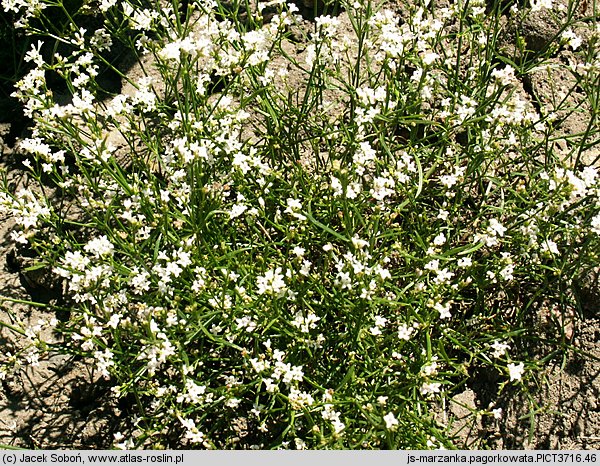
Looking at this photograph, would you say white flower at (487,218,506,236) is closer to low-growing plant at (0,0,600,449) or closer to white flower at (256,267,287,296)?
low-growing plant at (0,0,600,449)

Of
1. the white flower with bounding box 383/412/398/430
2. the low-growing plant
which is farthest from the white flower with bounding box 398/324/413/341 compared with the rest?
the white flower with bounding box 383/412/398/430

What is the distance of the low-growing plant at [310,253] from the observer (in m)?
2.78

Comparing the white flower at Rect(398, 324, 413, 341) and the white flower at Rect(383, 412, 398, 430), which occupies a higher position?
the white flower at Rect(398, 324, 413, 341)

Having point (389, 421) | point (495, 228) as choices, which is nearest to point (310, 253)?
point (495, 228)

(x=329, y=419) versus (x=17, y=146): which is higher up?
(x=17, y=146)

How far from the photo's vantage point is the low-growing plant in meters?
2.78

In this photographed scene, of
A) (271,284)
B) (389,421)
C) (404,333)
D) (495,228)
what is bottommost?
(389,421)

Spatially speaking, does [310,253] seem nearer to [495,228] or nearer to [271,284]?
[271,284]

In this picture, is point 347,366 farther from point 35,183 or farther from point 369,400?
point 35,183

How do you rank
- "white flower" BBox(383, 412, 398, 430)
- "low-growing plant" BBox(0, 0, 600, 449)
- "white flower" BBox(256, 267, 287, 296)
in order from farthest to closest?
"low-growing plant" BBox(0, 0, 600, 449) < "white flower" BBox(256, 267, 287, 296) < "white flower" BBox(383, 412, 398, 430)

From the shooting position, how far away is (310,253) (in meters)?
3.39

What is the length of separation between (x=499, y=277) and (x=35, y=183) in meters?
2.51

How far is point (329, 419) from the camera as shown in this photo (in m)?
2.78
